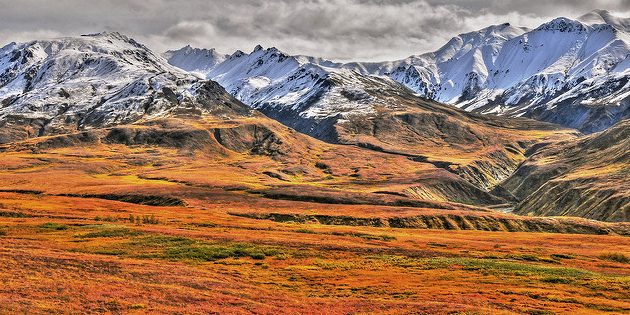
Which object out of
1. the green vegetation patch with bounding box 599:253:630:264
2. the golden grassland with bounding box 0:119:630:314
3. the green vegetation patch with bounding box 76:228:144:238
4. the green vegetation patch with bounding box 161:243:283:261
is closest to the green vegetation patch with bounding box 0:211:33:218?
the golden grassland with bounding box 0:119:630:314

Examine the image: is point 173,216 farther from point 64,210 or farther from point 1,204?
point 1,204

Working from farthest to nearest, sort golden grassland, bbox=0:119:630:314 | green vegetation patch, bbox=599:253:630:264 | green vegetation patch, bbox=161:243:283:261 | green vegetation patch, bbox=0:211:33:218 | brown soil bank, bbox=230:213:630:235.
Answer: brown soil bank, bbox=230:213:630:235 < green vegetation patch, bbox=0:211:33:218 < green vegetation patch, bbox=599:253:630:264 < green vegetation patch, bbox=161:243:283:261 < golden grassland, bbox=0:119:630:314

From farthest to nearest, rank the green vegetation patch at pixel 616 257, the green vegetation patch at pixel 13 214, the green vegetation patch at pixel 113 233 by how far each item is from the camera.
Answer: the green vegetation patch at pixel 13 214
the green vegetation patch at pixel 616 257
the green vegetation patch at pixel 113 233

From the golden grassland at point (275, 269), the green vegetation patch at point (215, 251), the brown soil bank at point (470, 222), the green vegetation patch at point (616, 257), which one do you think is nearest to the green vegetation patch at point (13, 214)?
the golden grassland at point (275, 269)

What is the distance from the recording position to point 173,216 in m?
110

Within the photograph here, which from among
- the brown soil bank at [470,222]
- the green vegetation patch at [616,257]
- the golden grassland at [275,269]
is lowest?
the golden grassland at [275,269]

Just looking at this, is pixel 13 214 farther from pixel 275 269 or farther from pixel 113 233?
pixel 275 269

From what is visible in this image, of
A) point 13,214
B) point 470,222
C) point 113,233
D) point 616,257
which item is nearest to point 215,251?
point 113,233

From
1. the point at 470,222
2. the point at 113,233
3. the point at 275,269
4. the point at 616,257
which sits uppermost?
the point at 470,222

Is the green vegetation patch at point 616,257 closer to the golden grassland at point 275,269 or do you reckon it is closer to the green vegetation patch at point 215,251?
the golden grassland at point 275,269

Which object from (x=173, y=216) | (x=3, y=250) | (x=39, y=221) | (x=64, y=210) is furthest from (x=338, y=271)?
(x=64, y=210)

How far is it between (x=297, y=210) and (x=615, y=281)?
90.7 m

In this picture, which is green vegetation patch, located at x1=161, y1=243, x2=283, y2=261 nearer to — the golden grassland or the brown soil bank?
the golden grassland

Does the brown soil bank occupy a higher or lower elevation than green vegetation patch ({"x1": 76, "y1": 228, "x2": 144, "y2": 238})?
higher
